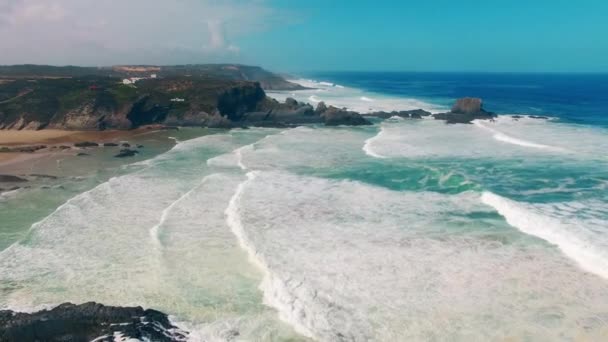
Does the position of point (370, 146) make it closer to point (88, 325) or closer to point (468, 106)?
point (468, 106)

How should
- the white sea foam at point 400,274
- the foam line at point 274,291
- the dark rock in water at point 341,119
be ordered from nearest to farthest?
the white sea foam at point 400,274, the foam line at point 274,291, the dark rock in water at point 341,119

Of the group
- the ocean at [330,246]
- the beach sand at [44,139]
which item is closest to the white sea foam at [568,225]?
the ocean at [330,246]

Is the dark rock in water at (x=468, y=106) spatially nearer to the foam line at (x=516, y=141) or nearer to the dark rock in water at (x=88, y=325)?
the foam line at (x=516, y=141)

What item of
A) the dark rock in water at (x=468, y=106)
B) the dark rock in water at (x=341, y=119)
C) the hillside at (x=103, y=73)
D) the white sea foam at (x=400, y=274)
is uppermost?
the hillside at (x=103, y=73)

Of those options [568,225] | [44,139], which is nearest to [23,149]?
[44,139]

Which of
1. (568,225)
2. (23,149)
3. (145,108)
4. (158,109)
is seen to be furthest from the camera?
(158,109)

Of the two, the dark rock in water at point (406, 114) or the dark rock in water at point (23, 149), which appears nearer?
the dark rock in water at point (23, 149)
